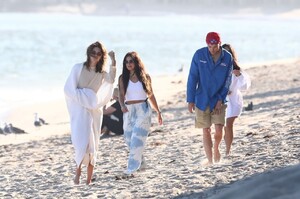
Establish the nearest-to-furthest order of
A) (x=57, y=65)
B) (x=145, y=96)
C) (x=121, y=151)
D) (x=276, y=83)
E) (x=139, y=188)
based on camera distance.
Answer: (x=139, y=188), (x=145, y=96), (x=121, y=151), (x=276, y=83), (x=57, y=65)

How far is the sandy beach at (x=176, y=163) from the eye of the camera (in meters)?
7.78

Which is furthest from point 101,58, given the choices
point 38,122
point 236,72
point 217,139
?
point 38,122

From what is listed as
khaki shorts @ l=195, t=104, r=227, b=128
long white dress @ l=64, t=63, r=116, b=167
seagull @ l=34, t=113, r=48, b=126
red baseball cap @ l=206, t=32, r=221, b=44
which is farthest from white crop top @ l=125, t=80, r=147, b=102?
seagull @ l=34, t=113, r=48, b=126

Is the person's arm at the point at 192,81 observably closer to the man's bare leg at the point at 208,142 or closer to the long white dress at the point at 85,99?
the man's bare leg at the point at 208,142

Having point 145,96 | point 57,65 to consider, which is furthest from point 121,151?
point 57,65

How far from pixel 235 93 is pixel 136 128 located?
3.57ft

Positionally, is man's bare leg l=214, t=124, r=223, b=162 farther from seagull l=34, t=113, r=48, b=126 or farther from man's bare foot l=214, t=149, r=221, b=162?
seagull l=34, t=113, r=48, b=126

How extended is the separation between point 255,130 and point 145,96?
288 cm

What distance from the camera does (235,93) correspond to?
9.74 meters

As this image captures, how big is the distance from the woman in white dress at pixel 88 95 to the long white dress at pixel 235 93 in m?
1.28

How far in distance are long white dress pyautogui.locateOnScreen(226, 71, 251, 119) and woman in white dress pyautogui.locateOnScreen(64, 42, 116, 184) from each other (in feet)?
4.19

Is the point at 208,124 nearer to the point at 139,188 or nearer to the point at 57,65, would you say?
the point at 139,188

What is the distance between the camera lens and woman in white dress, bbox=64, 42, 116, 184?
28.8 feet

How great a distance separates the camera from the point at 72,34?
69.4 metres
